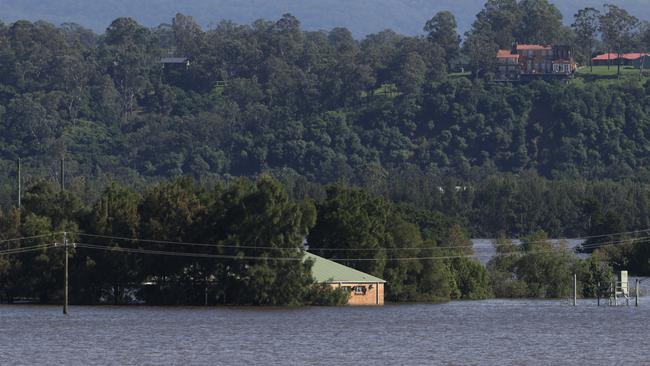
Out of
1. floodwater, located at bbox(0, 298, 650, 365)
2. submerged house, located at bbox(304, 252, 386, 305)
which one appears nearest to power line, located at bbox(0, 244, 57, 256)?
floodwater, located at bbox(0, 298, 650, 365)

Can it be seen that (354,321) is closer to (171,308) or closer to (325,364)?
(171,308)

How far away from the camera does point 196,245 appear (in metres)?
109

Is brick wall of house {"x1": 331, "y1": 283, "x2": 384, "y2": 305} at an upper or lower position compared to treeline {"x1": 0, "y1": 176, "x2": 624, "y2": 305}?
lower

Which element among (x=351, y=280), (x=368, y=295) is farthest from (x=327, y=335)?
(x=368, y=295)

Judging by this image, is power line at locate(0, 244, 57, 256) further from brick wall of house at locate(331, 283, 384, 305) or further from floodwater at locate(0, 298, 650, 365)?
brick wall of house at locate(331, 283, 384, 305)

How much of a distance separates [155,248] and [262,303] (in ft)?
25.2

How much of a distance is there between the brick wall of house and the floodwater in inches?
82.4

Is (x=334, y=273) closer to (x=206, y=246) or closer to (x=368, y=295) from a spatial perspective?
(x=368, y=295)

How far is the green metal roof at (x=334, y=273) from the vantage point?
111000mm

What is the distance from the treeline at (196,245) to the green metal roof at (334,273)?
3.70 feet

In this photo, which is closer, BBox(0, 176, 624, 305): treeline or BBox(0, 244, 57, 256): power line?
BBox(0, 176, 624, 305): treeline

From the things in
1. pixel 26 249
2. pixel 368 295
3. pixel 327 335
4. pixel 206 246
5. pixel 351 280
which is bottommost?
pixel 327 335

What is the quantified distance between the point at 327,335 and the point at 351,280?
77.4ft

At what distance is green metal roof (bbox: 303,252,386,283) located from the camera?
111000 mm
